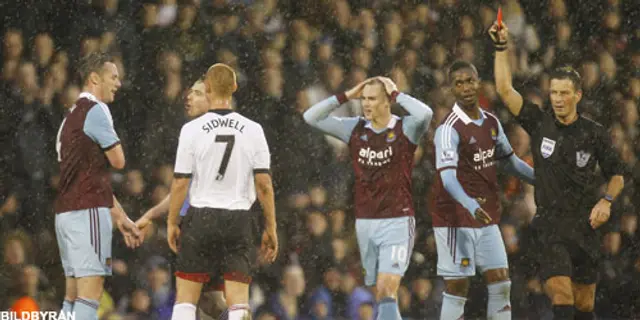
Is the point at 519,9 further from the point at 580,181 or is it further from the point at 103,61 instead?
the point at 103,61

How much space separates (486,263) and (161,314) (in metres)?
2.45

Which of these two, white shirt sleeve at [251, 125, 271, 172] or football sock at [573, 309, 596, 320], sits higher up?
white shirt sleeve at [251, 125, 271, 172]

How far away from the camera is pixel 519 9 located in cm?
991

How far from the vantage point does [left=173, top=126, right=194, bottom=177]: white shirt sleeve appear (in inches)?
261

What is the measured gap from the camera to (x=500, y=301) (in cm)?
743

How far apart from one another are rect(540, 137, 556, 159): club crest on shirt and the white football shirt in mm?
1729

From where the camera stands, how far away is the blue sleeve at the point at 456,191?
692 centimetres

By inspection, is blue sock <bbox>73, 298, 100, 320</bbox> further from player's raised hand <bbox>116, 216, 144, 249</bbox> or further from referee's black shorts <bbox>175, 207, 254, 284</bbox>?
referee's black shorts <bbox>175, 207, 254, 284</bbox>

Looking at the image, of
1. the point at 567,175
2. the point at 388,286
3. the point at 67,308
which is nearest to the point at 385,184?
the point at 388,286

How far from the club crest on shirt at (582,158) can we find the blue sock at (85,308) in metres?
2.98

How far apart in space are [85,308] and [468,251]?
2.36 m

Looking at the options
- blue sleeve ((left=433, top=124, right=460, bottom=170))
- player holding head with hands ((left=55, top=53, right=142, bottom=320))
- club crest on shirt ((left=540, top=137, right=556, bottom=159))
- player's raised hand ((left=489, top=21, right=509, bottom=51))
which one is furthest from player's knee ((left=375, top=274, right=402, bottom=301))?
player holding head with hands ((left=55, top=53, right=142, bottom=320))

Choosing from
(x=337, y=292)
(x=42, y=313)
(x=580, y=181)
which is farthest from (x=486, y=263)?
(x=42, y=313)

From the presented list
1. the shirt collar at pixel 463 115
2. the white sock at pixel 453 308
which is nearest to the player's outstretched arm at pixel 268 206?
the white sock at pixel 453 308
